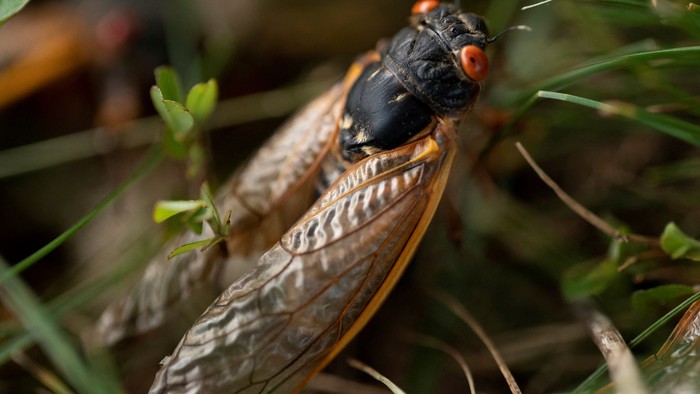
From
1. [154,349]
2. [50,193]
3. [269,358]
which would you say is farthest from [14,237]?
[269,358]

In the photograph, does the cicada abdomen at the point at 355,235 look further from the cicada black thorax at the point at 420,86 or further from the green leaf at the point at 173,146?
the green leaf at the point at 173,146

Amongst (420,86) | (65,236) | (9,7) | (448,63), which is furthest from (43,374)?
(448,63)

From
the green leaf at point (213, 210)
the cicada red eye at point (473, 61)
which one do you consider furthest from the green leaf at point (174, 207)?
the cicada red eye at point (473, 61)

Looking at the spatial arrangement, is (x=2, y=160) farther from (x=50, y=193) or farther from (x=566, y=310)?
(x=566, y=310)

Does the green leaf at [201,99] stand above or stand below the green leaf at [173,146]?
above

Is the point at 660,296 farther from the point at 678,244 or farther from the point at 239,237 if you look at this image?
the point at 239,237
